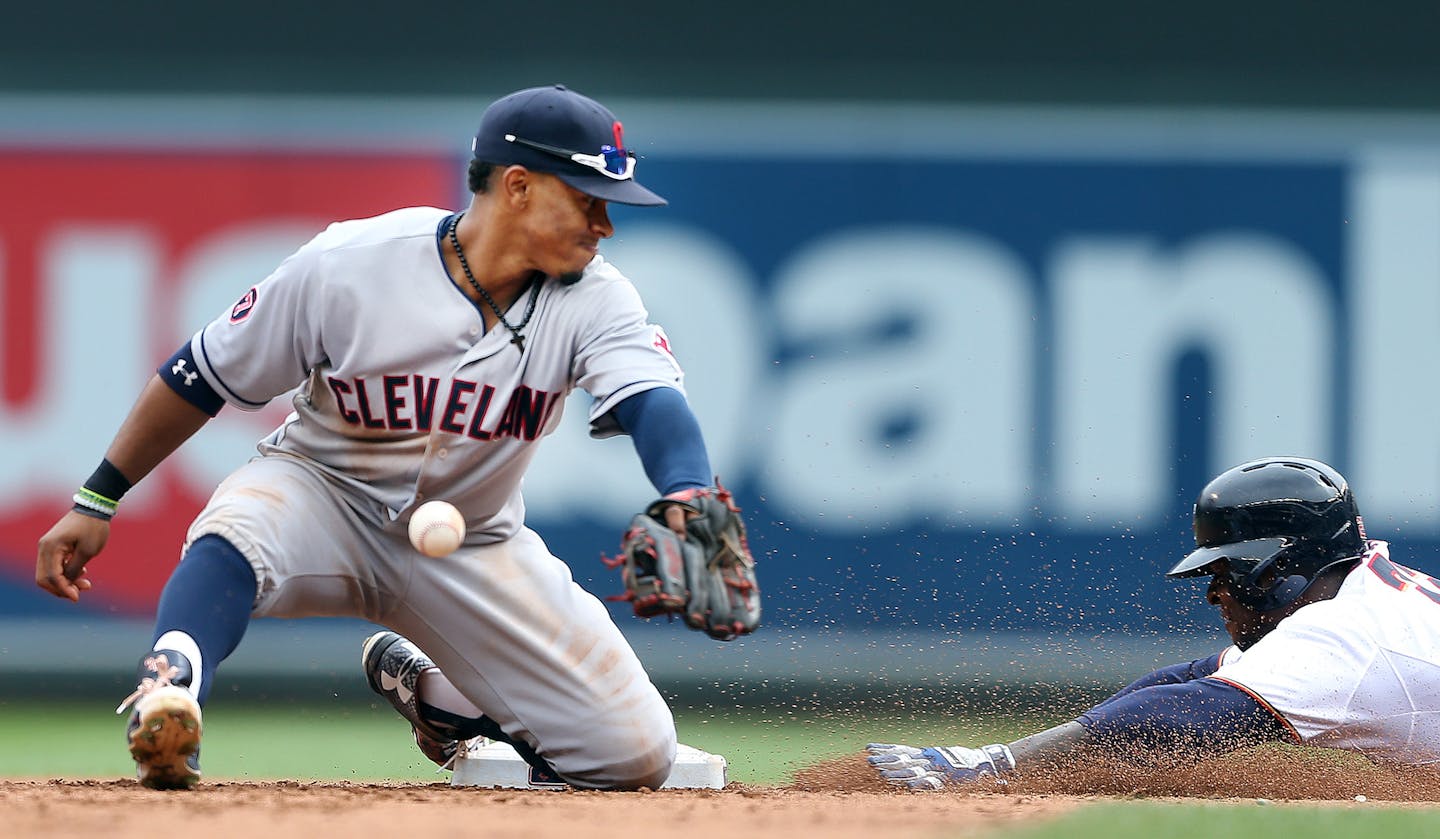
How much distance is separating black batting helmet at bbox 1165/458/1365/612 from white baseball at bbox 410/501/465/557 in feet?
5.93

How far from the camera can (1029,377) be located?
7.46 meters

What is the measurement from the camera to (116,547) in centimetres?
735

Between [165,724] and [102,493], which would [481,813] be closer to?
[165,724]

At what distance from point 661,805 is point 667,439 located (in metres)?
0.67

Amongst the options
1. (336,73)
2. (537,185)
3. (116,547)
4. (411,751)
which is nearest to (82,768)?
(411,751)

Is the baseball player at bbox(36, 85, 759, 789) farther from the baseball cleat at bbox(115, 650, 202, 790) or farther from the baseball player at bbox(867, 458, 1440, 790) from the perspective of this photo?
the baseball player at bbox(867, 458, 1440, 790)

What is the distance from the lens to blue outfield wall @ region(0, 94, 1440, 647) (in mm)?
7422

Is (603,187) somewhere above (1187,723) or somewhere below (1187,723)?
above

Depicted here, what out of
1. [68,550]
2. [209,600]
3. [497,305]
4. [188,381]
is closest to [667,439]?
[497,305]

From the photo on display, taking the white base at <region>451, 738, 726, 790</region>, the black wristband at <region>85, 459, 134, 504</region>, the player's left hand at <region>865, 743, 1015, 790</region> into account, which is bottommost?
the white base at <region>451, 738, 726, 790</region>

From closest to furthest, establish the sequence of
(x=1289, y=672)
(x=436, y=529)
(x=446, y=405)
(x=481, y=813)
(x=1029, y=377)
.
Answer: (x=481, y=813), (x=436, y=529), (x=446, y=405), (x=1289, y=672), (x=1029, y=377)

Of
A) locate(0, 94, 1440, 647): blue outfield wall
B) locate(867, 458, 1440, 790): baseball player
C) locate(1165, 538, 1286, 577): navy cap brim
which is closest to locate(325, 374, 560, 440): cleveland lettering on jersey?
locate(867, 458, 1440, 790): baseball player

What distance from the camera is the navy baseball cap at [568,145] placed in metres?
3.66

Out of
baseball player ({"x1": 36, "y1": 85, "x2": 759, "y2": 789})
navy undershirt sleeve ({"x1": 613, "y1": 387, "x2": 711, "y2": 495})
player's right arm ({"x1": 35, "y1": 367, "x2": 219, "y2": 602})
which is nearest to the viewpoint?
navy undershirt sleeve ({"x1": 613, "y1": 387, "x2": 711, "y2": 495})
